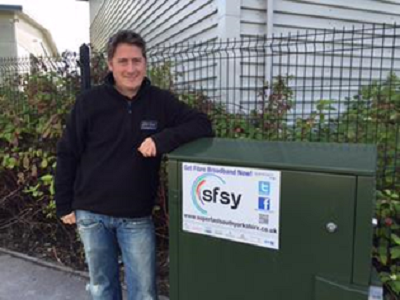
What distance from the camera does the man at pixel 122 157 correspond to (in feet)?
6.40

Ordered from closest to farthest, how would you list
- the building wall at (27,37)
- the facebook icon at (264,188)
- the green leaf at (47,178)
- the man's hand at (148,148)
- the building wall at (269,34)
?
1. the facebook icon at (264,188)
2. the man's hand at (148,148)
3. the green leaf at (47,178)
4. the building wall at (269,34)
5. the building wall at (27,37)

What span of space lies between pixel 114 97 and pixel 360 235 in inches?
49.1

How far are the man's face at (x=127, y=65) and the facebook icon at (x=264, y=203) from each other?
86cm

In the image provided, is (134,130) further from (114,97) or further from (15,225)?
(15,225)

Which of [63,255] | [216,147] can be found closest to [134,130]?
[216,147]

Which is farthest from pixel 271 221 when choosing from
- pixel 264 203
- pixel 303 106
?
pixel 303 106

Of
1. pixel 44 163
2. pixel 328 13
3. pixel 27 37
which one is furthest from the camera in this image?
pixel 27 37

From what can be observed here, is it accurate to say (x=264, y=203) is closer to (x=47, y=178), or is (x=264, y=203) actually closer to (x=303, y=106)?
(x=303, y=106)

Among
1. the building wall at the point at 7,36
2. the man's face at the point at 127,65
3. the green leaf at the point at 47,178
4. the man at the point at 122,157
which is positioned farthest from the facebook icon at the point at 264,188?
the building wall at the point at 7,36

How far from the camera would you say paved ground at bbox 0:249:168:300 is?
309cm

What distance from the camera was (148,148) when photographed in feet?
6.16

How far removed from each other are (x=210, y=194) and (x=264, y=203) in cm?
23

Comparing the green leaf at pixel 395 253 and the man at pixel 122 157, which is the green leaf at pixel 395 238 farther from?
the man at pixel 122 157

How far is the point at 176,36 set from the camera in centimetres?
590
